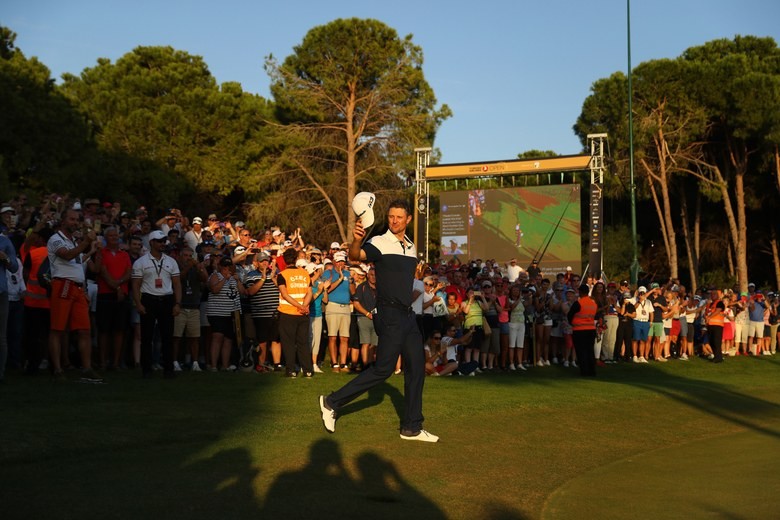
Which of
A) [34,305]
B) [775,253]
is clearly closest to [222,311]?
[34,305]

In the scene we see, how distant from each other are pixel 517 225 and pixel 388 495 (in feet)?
86.2

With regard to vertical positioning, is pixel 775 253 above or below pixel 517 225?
above

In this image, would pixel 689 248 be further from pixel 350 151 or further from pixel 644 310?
pixel 644 310

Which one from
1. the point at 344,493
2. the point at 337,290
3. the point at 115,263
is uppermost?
the point at 115,263

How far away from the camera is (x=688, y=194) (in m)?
52.1

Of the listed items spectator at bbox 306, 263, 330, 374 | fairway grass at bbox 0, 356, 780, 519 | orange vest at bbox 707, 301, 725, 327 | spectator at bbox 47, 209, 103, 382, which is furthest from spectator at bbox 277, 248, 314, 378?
orange vest at bbox 707, 301, 725, 327

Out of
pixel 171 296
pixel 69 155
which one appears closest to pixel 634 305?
pixel 171 296

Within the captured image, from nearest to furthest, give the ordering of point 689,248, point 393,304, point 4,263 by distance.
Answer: point 393,304 → point 4,263 → point 689,248

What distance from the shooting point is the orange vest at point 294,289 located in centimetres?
1459

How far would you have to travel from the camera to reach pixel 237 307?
52.7ft

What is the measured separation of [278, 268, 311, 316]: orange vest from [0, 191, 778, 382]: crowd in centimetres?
2

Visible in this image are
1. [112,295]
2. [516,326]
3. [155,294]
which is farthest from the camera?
[516,326]

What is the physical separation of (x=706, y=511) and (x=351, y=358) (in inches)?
469

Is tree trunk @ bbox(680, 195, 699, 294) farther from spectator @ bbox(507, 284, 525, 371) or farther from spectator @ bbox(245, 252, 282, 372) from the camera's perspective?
spectator @ bbox(245, 252, 282, 372)
